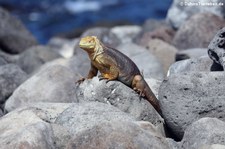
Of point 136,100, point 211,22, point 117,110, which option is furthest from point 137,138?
point 211,22

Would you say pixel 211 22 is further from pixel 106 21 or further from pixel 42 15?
pixel 42 15

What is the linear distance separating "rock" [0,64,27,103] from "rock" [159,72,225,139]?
3.78 m

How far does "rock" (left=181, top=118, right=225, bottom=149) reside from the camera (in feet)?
A: 24.8

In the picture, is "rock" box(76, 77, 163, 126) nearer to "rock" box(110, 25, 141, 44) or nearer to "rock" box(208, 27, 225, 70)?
"rock" box(208, 27, 225, 70)

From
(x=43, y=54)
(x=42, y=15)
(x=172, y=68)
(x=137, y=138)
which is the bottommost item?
(x=42, y=15)

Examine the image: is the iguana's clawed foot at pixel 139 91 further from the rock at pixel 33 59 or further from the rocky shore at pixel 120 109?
the rock at pixel 33 59

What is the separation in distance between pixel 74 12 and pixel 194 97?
20.0 m

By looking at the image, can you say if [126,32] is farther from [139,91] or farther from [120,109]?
[120,109]

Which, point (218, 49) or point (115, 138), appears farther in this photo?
point (218, 49)

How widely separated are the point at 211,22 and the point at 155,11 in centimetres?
1291

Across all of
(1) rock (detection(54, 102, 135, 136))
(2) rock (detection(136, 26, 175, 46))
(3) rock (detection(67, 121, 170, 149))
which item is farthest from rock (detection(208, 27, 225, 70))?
(2) rock (detection(136, 26, 175, 46))

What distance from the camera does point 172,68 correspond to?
33.8ft

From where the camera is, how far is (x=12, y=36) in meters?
16.9

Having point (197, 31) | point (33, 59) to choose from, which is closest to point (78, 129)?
point (33, 59)
